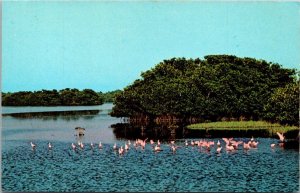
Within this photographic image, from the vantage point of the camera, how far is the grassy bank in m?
36.9

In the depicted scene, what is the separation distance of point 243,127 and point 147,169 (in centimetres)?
1853

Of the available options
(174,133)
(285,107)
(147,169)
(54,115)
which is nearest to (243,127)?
(174,133)

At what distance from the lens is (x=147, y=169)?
2355 centimetres

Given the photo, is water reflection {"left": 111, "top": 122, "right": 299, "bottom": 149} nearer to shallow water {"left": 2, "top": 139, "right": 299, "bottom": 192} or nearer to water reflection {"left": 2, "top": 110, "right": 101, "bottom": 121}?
shallow water {"left": 2, "top": 139, "right": 299, "bottom": 192}

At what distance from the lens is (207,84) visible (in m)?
44.4

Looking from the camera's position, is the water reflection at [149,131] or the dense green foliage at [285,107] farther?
the water reflection at [149,131]

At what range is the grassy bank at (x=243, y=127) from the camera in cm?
3691

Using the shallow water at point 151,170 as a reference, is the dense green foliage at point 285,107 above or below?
above

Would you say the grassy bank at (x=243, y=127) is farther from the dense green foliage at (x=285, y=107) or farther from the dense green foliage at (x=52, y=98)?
the dense green foliage at (x=52, y=98)

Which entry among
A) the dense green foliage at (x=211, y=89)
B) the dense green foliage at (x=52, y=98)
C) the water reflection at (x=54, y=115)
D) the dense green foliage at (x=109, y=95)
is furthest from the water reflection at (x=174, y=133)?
the water reflection at (x=54, y=115)

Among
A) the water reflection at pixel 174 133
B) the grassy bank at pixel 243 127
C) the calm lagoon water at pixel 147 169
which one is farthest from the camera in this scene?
the grassy bank at pixel 243 127

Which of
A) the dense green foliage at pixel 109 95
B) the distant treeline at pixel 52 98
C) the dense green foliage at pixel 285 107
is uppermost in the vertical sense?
the dense green foliage at pixel 109 95

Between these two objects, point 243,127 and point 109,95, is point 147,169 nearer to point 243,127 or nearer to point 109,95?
point 243,127

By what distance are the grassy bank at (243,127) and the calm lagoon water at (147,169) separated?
4168 millimetres
